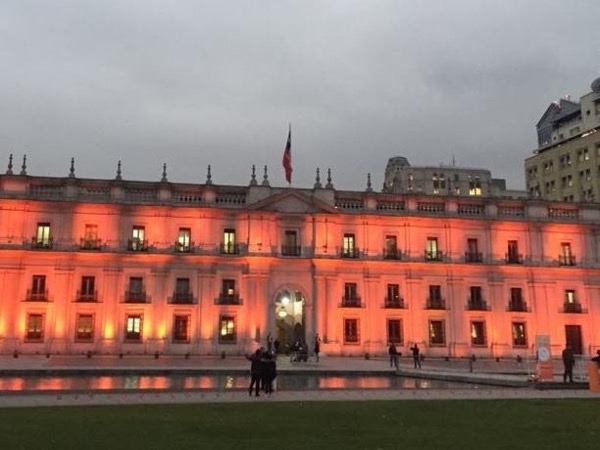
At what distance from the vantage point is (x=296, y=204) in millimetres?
46219

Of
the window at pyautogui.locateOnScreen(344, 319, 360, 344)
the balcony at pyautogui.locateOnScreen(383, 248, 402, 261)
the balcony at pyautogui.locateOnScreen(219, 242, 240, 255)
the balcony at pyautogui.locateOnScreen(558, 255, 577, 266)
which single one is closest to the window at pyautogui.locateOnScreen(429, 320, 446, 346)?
the balcony at pyautogui.locateOnScreen(383, 248, 402, 261)

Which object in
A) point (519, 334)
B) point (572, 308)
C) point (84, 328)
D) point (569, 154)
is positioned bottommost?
point (519, 334)

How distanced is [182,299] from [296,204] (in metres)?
10.6

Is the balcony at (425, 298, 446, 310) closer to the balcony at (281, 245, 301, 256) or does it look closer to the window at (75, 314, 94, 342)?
the balcony at (281, 245, 301, 256)

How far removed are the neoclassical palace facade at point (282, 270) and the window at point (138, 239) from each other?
7cm

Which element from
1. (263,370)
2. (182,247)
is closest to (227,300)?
(182,247)

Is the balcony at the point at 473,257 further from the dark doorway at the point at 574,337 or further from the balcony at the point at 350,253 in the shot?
the balcony at the point at 350,253

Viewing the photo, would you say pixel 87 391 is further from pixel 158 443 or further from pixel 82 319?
pixel 82 319

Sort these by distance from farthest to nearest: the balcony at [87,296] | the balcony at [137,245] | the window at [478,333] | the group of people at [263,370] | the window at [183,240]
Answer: the window at [478,333]
the window at [183,240]
the balcony at [137,245]
the balcony at [87,296]
the group of people at [263,370]

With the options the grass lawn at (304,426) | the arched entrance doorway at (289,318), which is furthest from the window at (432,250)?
the grass lawn at (304,426)

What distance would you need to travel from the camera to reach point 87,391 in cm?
1839

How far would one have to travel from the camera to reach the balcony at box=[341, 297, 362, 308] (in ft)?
149

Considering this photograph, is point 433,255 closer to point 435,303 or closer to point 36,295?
point 435,303

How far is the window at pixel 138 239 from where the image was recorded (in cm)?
4447
